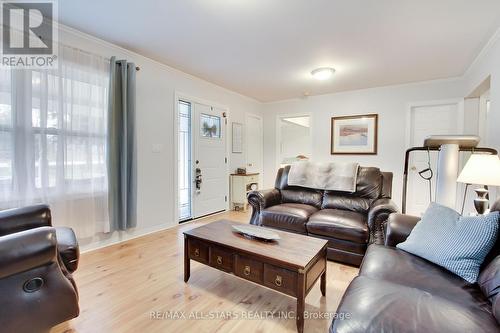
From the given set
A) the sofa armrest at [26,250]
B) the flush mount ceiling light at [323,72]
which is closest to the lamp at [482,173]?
the flush mount ceiling light at [323,72]

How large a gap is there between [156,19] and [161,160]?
1768mm

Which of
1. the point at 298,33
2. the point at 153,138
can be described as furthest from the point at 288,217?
the point at 153,138

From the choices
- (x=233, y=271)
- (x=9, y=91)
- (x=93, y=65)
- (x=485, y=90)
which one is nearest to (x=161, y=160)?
(x=93, y=65)

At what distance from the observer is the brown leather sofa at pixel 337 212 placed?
7.45 feet

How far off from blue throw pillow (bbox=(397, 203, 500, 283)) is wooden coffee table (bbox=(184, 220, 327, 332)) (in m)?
0.62

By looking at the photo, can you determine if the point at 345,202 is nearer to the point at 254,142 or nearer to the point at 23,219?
the point at 254,142

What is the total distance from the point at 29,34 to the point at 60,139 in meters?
0.97

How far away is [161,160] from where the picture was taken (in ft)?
11.1

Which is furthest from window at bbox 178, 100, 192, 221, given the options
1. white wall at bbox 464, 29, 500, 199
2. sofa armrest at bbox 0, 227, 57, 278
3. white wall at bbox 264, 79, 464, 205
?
white wall at bbox 464, 29, 500, 199

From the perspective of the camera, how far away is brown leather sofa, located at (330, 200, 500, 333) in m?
0.89

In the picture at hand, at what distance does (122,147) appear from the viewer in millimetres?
2768

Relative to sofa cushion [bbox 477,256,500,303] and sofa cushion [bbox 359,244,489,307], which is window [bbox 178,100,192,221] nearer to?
sofa cushion [bbox 359,244,489,307]

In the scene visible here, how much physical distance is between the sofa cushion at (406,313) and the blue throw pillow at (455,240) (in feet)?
0.89

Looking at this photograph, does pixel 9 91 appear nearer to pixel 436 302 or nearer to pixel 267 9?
pixel 267 9
